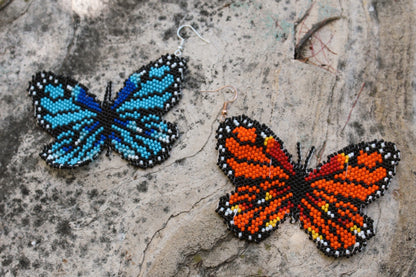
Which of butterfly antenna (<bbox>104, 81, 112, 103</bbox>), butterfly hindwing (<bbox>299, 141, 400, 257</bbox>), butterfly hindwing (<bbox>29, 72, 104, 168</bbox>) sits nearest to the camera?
butterfly hindwing (<bbox>299, 141, 400, 257</bbox>)

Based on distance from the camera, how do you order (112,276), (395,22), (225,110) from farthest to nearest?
1. (395,22)
2. (225,110)
3. (112,276)

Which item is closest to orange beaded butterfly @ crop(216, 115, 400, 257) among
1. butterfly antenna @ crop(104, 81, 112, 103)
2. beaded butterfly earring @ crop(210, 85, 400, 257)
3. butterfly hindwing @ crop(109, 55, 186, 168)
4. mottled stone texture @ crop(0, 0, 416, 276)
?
beaded butterfly earring @ crop(210, 85, 400, 257)

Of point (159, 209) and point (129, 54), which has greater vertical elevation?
point (129, 54)

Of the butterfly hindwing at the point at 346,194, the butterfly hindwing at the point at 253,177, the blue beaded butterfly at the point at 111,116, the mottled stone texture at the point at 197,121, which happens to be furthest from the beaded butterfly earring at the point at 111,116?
the butterfly hindwing at the point at 346,194

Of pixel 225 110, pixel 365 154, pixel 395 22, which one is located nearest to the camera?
pixel 365 154

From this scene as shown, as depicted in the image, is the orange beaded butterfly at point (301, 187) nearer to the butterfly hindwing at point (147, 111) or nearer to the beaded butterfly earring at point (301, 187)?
the beaded butterfly earring at point (301, 187)

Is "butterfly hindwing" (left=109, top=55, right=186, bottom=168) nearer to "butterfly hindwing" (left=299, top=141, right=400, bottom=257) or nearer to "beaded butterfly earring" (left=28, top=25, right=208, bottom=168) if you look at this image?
"beaded butterfly earring" (left=28, top=25, right=208, bottom=168)

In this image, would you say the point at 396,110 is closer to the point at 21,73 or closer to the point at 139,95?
the point at 139,95

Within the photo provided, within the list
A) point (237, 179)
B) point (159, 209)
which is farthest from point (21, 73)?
point (237, 179)
